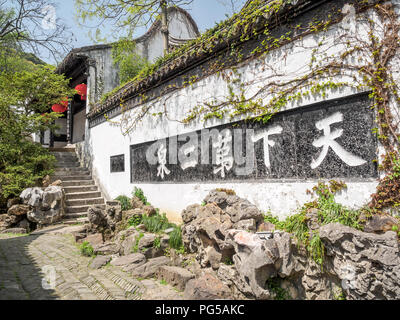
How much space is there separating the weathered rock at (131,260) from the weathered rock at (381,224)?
11.9 feet

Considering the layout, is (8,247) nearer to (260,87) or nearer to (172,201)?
(172,201)

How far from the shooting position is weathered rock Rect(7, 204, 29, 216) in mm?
8375

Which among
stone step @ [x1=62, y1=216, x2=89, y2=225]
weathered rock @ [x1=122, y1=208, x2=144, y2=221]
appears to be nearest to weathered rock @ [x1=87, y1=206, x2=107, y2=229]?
weathered rock @ [x1=122, y1=208, x2=144, y2=221]

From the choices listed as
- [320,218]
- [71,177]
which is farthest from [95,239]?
[320,218]

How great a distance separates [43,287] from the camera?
397 cm

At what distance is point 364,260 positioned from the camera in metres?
2.91

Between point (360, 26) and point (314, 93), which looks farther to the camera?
point (314, 93)

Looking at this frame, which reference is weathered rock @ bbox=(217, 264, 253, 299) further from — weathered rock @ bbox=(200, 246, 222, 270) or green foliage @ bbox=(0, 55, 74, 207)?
green foliage @ bbox=(0, 55, 74, 207)

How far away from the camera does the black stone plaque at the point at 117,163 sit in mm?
8953

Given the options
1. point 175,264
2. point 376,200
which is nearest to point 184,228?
point 175,264

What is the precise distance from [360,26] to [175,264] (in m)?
4.71

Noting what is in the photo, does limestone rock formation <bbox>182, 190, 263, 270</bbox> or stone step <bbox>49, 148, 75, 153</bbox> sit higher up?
stone step <bbox>49, 148, 75, 153</bbox>

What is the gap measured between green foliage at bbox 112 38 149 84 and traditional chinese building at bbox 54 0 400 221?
14.7 ft
